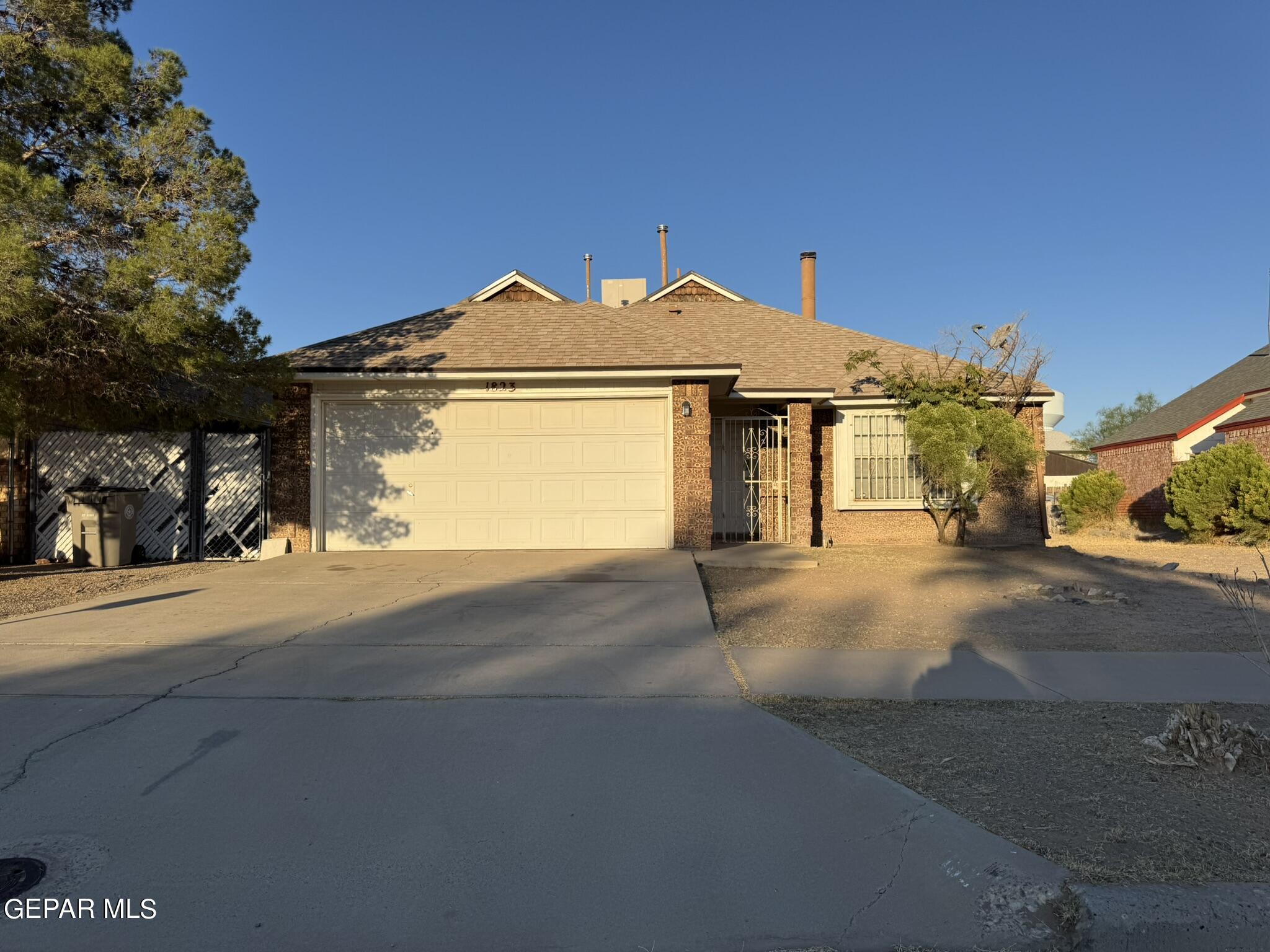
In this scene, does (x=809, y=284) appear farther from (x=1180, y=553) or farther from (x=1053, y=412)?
(x=1180, y=553)

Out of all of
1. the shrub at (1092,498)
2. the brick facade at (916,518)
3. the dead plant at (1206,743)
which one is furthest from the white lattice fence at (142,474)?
the shrub at (1092,498)

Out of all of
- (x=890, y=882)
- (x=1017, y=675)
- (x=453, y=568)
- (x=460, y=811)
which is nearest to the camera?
(x=890, y=882)

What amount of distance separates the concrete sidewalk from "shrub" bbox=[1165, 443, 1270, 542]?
43.0ft

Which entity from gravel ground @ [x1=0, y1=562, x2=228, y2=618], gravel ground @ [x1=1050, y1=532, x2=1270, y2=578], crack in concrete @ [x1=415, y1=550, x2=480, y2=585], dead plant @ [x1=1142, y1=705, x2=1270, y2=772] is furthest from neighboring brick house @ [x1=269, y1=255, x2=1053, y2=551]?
dead plant @ [x1=1142, y1=705, x2=1270, y2=772]

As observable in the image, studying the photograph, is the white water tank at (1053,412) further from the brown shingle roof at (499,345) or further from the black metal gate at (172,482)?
the black metal gate at (172,482)

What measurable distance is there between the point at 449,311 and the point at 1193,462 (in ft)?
55.1

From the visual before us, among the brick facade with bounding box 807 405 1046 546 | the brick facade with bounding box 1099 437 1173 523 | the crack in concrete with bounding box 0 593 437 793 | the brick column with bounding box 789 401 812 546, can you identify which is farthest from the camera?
the brick facade with bounding box 1099 437 1173 523

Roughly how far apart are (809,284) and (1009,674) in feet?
57.7

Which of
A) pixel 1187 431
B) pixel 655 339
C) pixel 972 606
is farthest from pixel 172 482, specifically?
pixel 1187 431

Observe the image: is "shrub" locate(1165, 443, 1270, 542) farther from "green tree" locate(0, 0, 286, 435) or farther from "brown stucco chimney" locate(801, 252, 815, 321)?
"green tree" locate(0, 0, 286, 435)

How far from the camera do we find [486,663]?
20.6 feet

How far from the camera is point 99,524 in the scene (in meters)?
12.4

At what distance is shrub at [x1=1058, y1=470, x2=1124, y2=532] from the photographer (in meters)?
21.8

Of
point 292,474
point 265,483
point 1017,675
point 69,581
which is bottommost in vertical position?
point 1017,675
